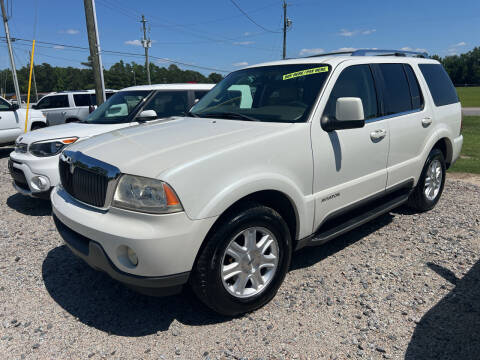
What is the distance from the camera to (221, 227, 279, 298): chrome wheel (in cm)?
258

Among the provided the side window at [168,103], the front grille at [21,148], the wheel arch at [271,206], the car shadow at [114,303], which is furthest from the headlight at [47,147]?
the wheel arch at [271,206]

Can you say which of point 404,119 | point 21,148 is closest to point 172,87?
point 21,148

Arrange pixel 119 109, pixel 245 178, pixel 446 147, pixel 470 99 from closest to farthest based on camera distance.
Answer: pixel 245 178, pixel 446 147, pixel 119 109, pixel 470 99

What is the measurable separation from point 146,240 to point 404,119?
307cm

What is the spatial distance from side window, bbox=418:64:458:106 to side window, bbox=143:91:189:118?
3.75 meters

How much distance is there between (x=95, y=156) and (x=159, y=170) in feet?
2.24

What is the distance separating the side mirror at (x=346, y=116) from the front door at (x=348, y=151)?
0.23ft

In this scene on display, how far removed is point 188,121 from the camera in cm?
344

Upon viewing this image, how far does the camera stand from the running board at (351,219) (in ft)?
10.3

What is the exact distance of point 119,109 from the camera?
611 cm

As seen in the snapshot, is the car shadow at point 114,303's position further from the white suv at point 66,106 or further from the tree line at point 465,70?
the tree line at point 465,70

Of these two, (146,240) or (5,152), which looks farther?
(5,152)

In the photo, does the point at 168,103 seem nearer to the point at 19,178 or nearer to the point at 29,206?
the point at 19,178

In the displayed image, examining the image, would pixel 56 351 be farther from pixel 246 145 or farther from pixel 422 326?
pixel 422 326
